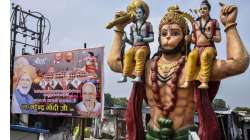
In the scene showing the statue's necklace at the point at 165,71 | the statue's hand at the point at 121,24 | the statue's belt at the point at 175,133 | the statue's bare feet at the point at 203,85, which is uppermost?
the statue's hand at the point at 121,24

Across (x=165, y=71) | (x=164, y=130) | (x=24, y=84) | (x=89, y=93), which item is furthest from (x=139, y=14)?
(x=24, y=84)

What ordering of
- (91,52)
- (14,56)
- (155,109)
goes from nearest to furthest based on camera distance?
(155,109)
(91,52)
(14,56)

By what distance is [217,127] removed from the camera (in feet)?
8.82

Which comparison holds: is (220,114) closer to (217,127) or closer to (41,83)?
(41,83)

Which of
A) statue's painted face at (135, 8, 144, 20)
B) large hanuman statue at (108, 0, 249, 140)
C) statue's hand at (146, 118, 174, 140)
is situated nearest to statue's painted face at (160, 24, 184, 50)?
large hanuman statue at (108, 0, 249, 140)

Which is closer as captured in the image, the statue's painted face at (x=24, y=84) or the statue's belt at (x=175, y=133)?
the statue's belt at (x=175, y=133)

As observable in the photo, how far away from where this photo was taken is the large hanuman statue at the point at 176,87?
2654mm

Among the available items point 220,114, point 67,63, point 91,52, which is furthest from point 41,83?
point 220,114

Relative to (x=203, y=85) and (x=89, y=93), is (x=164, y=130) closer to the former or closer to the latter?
(x=203, y=85)

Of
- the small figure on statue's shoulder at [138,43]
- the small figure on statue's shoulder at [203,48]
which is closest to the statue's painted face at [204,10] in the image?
the small figure on statue's shoulder at [203,48]

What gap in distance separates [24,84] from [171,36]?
4.82 metres

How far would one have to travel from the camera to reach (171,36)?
2.88 m

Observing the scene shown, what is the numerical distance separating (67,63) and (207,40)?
4.06m

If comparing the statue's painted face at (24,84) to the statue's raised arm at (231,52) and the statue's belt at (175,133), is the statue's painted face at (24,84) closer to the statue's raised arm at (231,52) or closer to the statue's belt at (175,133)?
the statue's belt at (175,133)
